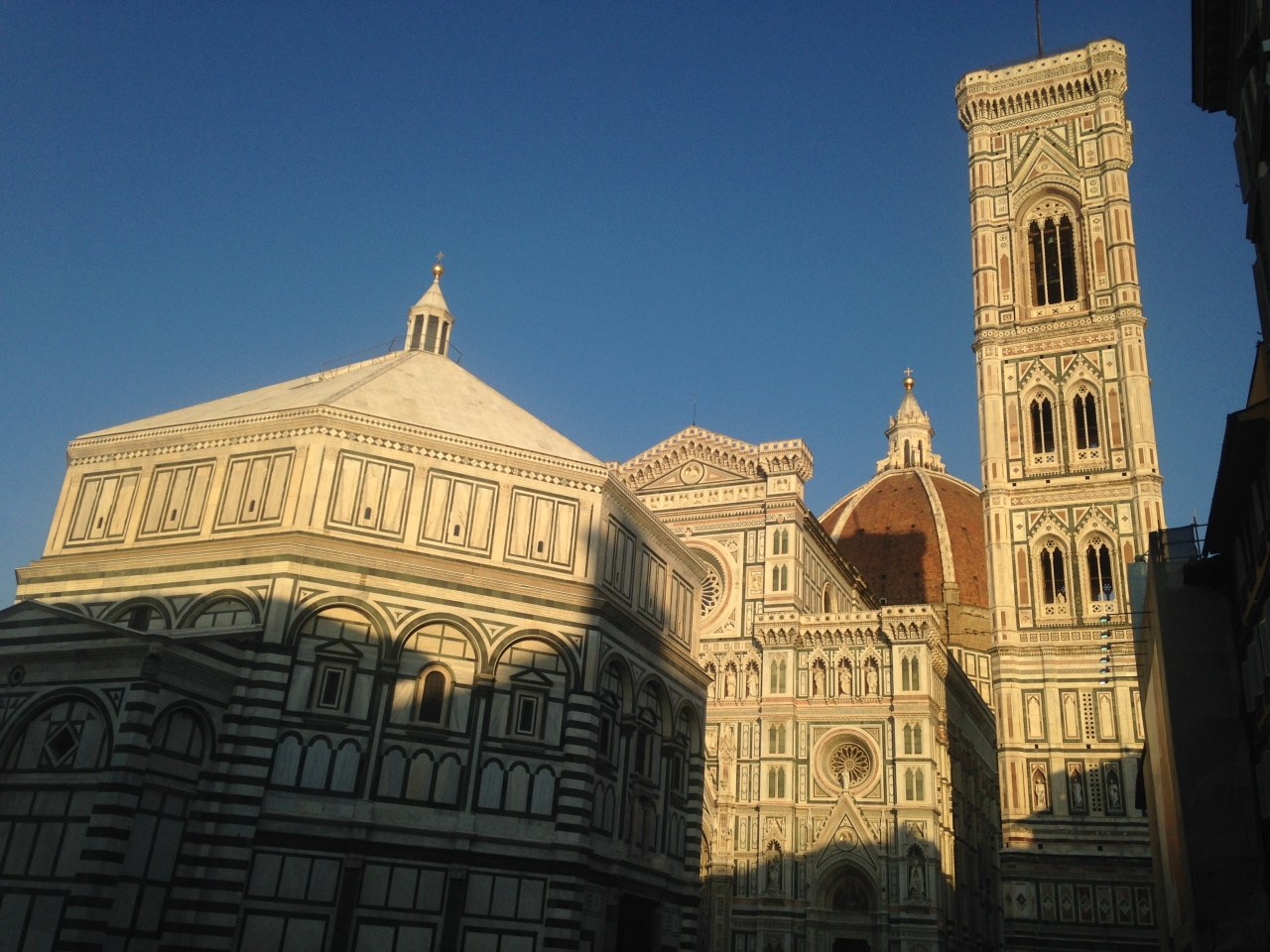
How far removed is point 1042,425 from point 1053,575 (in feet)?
21.1

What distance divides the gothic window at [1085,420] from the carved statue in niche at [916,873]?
1757cm

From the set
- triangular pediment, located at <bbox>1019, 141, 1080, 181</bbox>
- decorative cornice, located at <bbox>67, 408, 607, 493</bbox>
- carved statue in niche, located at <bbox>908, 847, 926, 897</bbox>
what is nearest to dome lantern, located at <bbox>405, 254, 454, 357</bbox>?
decorative cornice, located at <bbox>67, 408, 607, 493</bbox>

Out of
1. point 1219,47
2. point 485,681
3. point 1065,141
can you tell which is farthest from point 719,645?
point 1219,47

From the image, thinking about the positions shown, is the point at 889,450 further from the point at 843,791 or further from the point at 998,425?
the point at 843,791

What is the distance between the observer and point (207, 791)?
21391mm

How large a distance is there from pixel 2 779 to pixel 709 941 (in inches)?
1075

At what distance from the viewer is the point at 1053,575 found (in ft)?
150

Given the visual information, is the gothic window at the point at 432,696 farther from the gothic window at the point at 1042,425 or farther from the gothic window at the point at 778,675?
the gothic window at the point at 1042,425

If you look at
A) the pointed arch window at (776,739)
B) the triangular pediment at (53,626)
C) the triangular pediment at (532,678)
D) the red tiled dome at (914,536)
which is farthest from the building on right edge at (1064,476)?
the triangular pediment at (53,626)

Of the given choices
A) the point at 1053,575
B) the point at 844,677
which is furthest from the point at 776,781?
the point at 1053,575

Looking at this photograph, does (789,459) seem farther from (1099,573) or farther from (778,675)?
(1099,573)

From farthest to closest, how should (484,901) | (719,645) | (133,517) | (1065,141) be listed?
(1065,141) < (719,645) < (133,517) < (484,901)

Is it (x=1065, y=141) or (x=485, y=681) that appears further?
(x=1065, y=141)

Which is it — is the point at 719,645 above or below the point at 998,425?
below
